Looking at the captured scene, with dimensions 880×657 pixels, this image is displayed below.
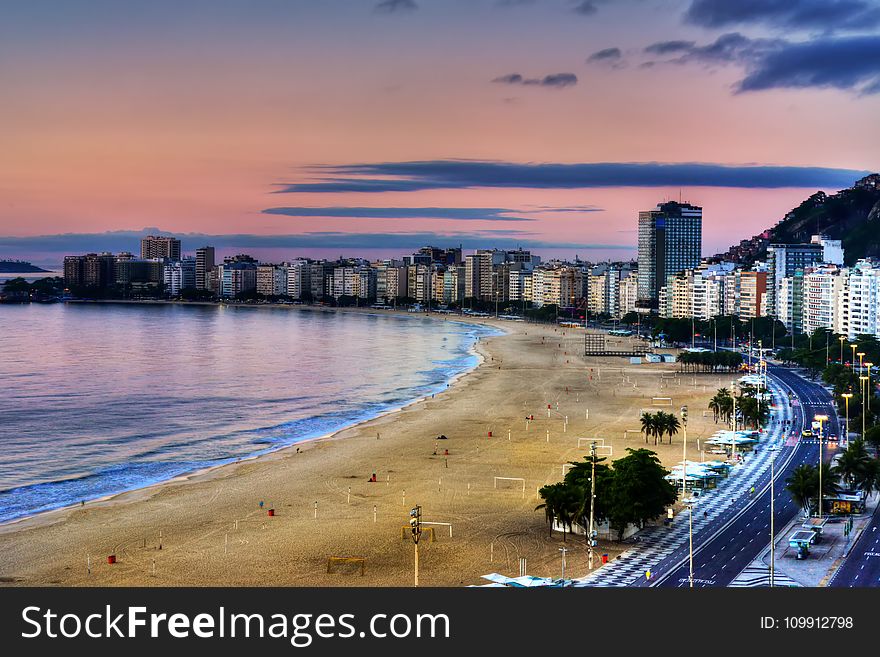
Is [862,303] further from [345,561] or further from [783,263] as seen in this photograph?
[345,561]

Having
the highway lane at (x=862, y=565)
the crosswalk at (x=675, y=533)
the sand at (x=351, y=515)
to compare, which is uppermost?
the highway lane at (x=862, y=565)

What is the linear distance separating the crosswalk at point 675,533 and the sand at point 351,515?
100 centimetres

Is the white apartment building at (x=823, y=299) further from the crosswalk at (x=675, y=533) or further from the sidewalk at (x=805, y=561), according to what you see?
the sidewalk at (x=805, y=561)

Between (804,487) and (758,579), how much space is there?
8667 millimetres

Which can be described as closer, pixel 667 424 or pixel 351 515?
pixel 351 515

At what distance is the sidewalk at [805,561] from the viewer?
27.8m

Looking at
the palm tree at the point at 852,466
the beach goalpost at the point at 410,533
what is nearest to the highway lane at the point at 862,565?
the palm tree at the point at 852,466

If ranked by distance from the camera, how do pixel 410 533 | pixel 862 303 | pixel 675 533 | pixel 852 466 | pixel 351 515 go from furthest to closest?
1. pixel 862 303
2. pixel 852 466
3. pixel 351 515
4. pixel 410 533
5. pixel 675 533

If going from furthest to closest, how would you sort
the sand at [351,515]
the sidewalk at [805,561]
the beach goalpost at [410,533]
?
the beach goalpost at [410,533] < the sand at [351,515] < the sidewalk at [805,561]

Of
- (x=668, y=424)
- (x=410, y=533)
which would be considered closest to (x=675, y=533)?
(x=410, y=533)

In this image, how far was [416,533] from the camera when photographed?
25750 mm

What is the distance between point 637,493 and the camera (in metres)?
33.1

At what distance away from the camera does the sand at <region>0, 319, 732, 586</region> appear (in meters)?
30.1
